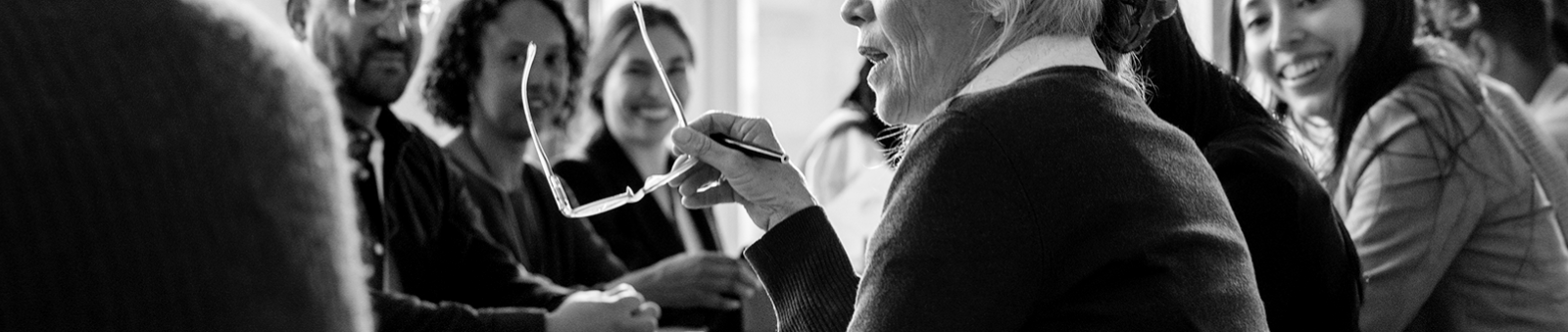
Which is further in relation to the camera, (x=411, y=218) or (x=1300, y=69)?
(x=1300, y=69)

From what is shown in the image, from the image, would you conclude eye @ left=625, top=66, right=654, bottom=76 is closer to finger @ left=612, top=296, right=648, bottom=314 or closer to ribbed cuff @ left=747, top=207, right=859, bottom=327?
finger @ left=612, top=296, right=648, bottom=314

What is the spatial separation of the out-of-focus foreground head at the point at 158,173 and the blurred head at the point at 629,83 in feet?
7.92

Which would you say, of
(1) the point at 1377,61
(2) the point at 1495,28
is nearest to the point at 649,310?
(1) the point at 1377,61

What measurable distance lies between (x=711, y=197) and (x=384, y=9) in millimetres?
664

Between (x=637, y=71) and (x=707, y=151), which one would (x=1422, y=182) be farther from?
(x=637, y=71)

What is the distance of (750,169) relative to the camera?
1194 mm

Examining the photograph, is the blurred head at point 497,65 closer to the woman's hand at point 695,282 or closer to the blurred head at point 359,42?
the woman's hand at point 695,282

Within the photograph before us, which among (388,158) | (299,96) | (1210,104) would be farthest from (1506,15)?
(299,96)

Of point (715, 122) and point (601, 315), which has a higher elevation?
point (715, 122)

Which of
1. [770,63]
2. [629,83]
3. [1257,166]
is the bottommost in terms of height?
[770,63]

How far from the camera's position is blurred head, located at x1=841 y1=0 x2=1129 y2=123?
947 millimetres

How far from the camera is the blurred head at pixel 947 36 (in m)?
0.95

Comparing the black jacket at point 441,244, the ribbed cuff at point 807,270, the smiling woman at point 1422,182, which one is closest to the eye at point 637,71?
the black jacket at point 441,244

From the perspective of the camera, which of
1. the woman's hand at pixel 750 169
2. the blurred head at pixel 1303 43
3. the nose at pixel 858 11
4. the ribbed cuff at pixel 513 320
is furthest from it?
the blurred head at pixel 1303 43
